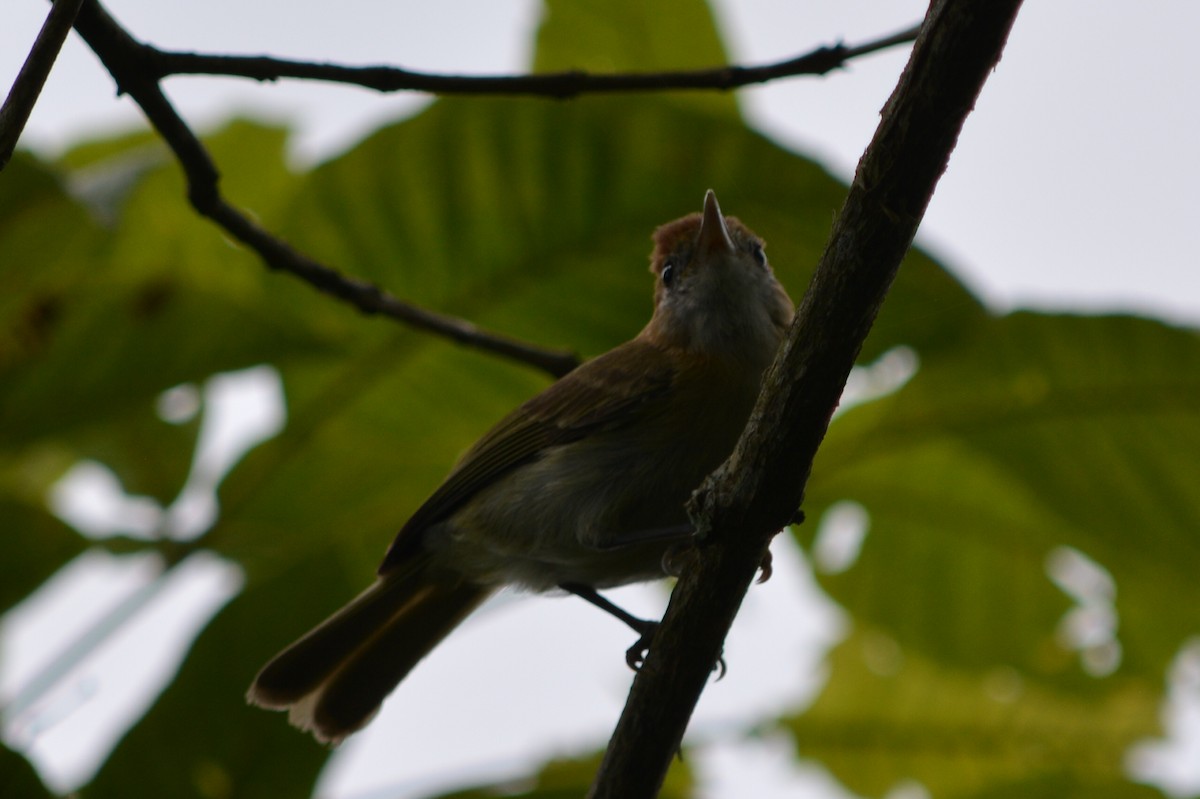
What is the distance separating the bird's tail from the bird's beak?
3.51 ft

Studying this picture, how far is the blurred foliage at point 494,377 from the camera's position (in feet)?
12.0

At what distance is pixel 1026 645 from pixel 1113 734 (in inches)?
22.1

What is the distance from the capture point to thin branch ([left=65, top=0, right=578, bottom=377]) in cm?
221

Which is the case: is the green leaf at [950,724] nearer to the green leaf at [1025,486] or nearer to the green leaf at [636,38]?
the green leaf at [1025,486]

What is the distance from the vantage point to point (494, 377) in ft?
13.9

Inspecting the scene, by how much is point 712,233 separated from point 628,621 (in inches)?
39.3

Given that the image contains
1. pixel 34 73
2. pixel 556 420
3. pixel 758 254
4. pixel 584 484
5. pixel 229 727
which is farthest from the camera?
pixel 229 727

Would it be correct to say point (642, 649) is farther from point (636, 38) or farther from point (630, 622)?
point (636, 38)

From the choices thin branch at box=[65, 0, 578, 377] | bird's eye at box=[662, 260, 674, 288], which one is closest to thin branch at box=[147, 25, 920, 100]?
thin branch at box=[65, 0, 578, 377]

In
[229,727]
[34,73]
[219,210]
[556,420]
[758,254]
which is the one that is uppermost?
[758,254]

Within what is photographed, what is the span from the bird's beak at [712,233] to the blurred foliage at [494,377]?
27cm

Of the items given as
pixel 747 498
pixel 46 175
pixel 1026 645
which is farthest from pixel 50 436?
pixel 1026 645

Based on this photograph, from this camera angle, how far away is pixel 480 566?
11.1 feet

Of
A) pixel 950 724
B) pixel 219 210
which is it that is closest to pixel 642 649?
pixel 219 210
